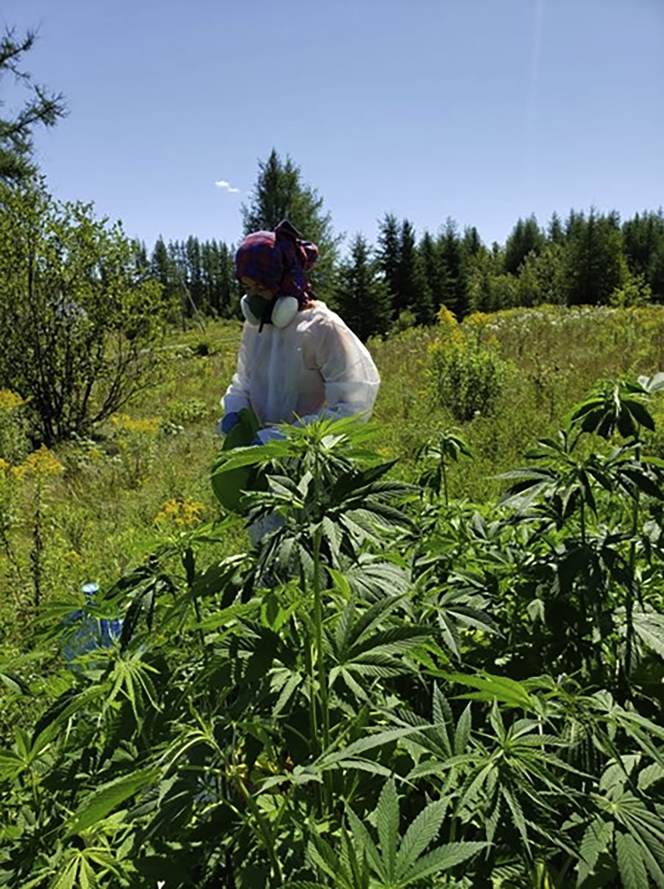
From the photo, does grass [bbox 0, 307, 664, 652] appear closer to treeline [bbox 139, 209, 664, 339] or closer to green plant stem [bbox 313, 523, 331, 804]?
green plant stem [bbox 313, 523, 331, 804]

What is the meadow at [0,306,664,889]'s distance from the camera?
82cm

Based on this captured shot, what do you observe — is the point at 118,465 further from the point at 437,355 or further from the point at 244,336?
the point at 244,336

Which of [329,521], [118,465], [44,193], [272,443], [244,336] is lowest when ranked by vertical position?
[118,465]

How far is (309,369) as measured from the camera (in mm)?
2607

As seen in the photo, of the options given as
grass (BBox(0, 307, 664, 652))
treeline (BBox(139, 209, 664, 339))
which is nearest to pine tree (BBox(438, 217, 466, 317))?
treeline (BBox(139, 209, 664, 339))

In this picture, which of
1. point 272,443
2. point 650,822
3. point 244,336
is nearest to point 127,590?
point 272,443

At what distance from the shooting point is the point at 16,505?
13.7 ft

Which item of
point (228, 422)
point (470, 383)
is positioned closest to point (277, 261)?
point (228, 422)

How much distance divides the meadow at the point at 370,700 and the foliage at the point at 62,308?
22.6 feet

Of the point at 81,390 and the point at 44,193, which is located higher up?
the point at 44,193

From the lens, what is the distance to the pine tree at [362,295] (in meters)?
23.5

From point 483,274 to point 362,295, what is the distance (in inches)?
1050

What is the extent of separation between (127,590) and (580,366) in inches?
284

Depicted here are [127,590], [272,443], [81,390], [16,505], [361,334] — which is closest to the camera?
[272,443]
